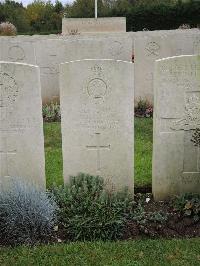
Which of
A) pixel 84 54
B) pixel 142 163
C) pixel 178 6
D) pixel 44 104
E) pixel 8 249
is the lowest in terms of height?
pixel 8 249

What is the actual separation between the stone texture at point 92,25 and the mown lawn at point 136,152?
28.7ft

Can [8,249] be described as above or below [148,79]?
below

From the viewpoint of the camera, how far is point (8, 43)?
35.2 feet

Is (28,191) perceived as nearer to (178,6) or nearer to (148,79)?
(148,79)

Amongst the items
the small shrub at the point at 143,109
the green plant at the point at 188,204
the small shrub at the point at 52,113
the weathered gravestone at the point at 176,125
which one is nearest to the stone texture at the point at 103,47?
the small shrub at the point at 143,109

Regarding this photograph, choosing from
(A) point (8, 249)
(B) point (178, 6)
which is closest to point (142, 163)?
(A) point (8, 249)

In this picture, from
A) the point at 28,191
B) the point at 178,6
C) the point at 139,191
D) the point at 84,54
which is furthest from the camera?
the point at 178,6

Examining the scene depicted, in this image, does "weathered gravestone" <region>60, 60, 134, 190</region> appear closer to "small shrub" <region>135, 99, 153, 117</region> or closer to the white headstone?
"small shrub" <region>135, 99, 153, 117</region>

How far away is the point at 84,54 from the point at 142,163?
14.1 ft

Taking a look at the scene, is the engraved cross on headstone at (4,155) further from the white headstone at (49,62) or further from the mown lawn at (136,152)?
the white headstone at (49,62)

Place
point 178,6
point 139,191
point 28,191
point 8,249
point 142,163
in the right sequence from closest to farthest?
point 8,249
point 28,191
point 139,191
point 142,163
point 178,6

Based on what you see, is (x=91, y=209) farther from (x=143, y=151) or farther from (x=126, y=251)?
(x=143, y=151)

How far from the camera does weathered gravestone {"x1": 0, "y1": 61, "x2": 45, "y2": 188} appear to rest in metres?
5.36

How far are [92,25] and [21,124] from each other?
12.8m
